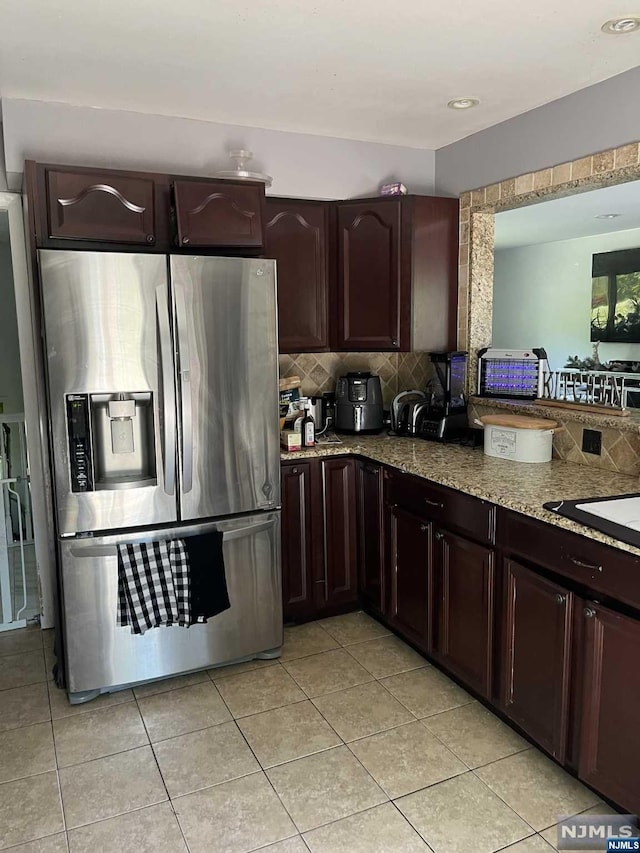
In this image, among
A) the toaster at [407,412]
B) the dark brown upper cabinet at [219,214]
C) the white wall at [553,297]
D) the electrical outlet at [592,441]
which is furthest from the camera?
the white wall at [553,297]

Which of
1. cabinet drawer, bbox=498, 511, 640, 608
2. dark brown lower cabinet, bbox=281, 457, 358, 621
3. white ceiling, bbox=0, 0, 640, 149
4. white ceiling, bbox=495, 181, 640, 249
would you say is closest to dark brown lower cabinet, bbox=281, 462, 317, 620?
dark brown lower cabinet, bbox=281, 457, 358, 621

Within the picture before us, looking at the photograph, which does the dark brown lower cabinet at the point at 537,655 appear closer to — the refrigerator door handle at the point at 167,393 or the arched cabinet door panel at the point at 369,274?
the refrigerator door handle at the point at 167,393

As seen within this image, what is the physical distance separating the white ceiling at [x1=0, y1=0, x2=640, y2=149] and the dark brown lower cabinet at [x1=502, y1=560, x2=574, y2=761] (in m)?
1.84

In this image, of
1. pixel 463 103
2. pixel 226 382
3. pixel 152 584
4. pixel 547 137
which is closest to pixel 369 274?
pixel 463 103

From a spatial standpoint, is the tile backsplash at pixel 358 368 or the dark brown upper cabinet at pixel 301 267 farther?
the tile backsplash at pixel 358 368

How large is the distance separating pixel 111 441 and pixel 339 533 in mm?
1290

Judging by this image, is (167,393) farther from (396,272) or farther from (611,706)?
(611,706)

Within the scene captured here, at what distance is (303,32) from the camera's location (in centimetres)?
220

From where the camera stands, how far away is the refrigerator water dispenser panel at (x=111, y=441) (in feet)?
8.21

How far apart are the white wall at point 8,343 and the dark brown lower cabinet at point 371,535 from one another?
342cm

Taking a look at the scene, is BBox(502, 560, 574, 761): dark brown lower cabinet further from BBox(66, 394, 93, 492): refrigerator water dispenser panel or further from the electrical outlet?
BBox(66, 394, 93, 492): refrigerator water dispenser panel

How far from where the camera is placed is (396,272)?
11.1ft

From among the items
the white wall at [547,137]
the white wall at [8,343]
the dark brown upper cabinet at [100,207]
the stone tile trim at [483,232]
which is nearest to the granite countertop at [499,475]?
the stone tile trim at [483,232]

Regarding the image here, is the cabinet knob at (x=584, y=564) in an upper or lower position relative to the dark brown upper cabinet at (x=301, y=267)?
lower
